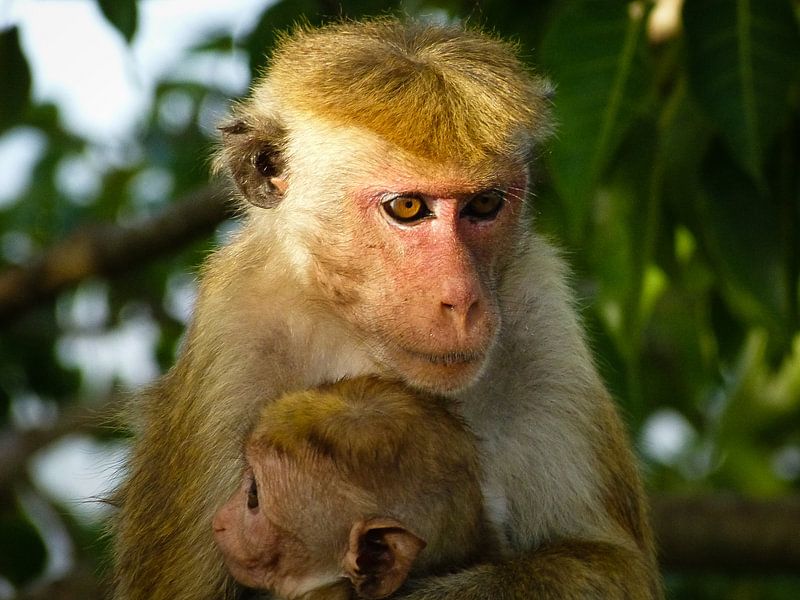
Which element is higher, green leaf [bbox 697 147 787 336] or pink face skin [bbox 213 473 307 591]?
green leaf [bbox 697 147 787 336]

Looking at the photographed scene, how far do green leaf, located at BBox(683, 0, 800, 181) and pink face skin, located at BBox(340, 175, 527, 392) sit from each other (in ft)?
2.49

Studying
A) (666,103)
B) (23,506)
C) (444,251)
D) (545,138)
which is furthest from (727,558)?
(23,506)

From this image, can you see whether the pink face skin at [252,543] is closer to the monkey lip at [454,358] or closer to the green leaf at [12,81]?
the monkey lip at [454,358]

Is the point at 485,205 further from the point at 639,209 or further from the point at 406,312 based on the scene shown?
the point at 639,209

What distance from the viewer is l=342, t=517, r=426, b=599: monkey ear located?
3570mm

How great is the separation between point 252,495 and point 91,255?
11.1ft

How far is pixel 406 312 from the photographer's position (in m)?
3.87

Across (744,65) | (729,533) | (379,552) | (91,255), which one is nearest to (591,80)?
(744,65)

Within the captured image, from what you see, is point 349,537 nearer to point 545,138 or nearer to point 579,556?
point 579,556

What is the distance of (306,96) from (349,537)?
148cm

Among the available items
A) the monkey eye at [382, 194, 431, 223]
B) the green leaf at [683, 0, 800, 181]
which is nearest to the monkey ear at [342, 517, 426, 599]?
the monkey eye at [382, 194, 431, 223]

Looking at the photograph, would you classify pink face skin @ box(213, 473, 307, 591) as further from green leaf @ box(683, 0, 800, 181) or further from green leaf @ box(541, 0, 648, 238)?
green leaf @ box(683, 0, 800, 181)

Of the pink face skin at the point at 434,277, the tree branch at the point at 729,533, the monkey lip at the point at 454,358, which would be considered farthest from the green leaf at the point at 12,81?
the tree branch at the point at 729,533

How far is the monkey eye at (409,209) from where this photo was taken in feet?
13.1
